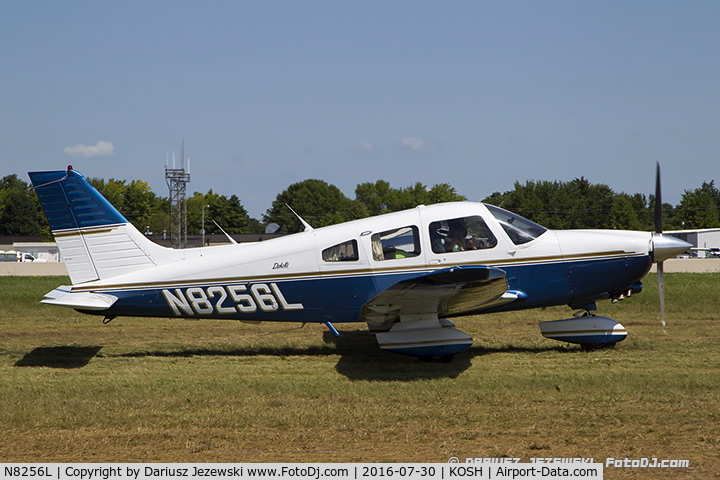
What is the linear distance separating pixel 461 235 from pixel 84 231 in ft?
17.6

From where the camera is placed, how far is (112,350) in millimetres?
9266

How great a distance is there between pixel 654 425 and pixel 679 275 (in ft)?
51.2

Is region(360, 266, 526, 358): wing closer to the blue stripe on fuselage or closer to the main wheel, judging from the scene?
the blue stripe on fuselage

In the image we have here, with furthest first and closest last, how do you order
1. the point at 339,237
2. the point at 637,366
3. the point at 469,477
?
the point at 339,237
the point at 637,366
the point at 469,477

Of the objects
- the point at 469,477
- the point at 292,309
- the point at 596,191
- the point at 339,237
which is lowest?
the point at 469,477

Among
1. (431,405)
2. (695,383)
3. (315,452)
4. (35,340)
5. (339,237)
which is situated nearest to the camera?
(315,452)

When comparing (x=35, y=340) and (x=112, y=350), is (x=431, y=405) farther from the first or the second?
(x=35, y=340)

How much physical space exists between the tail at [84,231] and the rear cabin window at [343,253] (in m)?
2.75

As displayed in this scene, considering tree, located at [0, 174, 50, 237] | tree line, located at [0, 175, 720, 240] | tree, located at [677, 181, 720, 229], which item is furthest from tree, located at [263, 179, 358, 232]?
tree, located at [677, 181, 720, 229]

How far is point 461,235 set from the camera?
305 inches

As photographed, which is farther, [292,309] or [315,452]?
[292,309]

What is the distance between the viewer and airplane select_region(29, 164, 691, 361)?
7750 mm

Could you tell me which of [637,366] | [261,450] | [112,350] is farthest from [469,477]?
[112,350]

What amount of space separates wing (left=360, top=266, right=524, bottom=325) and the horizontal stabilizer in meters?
3.52
